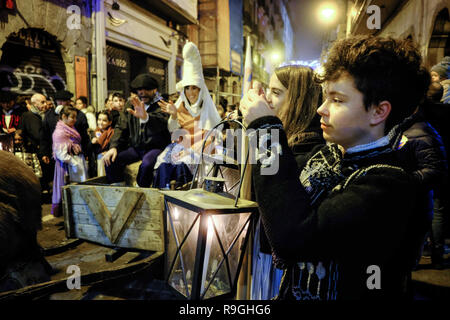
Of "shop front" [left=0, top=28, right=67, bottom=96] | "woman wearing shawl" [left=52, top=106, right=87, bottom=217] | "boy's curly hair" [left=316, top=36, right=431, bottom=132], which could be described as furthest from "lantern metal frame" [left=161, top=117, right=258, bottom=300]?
"shop front" [left=0, top=28, right=67, bottom=96]

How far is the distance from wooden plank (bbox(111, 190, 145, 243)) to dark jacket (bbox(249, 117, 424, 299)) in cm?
206

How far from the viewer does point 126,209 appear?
2809 mm

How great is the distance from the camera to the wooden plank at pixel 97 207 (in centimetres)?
293

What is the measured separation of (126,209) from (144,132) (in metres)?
1.72

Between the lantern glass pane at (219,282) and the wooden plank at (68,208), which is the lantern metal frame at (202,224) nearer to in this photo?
the lantern glass pane at (219,282)

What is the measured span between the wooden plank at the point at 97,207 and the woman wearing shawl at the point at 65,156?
266 centimetres

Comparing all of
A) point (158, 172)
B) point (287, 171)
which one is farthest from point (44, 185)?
point (287, 171)

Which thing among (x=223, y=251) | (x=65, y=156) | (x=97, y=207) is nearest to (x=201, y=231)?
(x=223, y=251)

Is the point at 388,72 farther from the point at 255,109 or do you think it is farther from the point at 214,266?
the point at 214,266

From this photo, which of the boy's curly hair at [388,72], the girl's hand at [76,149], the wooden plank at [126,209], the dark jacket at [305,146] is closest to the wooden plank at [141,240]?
the wooden plank at [126,209]

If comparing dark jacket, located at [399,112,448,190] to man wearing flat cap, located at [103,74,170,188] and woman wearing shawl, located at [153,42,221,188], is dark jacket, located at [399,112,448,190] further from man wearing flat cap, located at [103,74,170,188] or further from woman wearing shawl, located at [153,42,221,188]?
man wearing flat cap, located at [103,74,170,188]

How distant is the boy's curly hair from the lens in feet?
3.26

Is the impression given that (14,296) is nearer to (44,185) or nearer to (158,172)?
(158,172)

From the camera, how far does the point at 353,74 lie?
3.34ft
